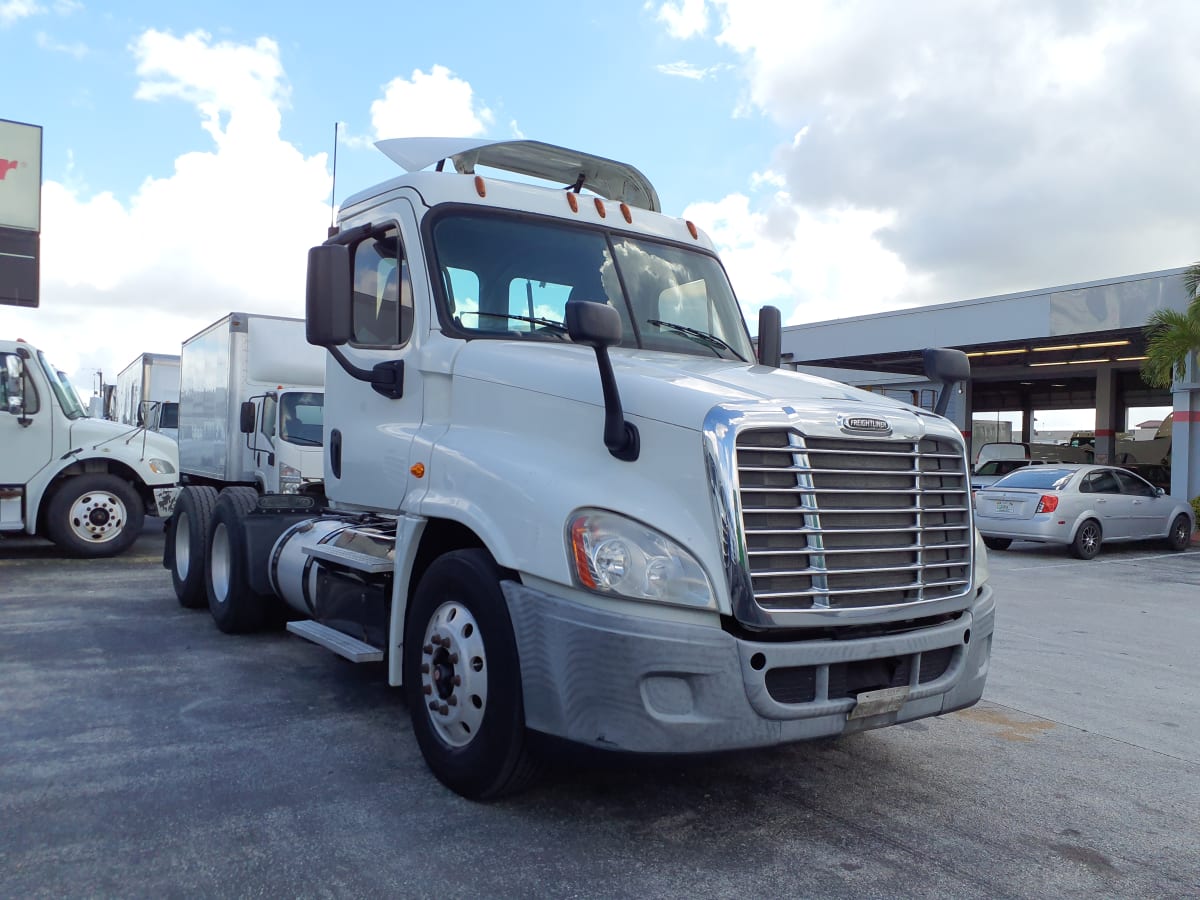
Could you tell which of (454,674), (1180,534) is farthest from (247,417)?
(1180,534)

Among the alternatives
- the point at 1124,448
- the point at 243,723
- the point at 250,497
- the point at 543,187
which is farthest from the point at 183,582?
the point at 1124,448

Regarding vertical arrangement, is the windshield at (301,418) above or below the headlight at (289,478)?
above

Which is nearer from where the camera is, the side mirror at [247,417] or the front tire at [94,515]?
the front tire at [94,515]

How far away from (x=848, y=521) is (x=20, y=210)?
73.8ft

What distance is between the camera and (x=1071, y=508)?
15.2 meters

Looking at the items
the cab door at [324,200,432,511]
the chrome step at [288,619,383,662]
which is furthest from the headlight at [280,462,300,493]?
the cab door at [324,200,432,511]

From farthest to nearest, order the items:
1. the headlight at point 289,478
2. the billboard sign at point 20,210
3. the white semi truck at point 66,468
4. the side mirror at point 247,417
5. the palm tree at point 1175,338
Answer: the billboard sign at point 20,210 → the palm tree at point 1175,338 → the side mirror at point 247,417 → the headlight at point 289,478 → the white semi truck at point 66,468

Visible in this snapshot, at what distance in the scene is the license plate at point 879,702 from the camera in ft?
12.1

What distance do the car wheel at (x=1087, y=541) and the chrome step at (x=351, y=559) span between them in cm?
1276

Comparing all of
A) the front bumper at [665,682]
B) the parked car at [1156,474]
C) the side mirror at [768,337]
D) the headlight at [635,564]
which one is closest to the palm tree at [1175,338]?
the parked car at [1156,474]

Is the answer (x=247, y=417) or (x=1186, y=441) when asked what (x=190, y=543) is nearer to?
(x=247, y=417)

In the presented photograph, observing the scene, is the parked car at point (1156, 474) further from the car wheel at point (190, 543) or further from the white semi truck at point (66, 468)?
the car wheel at point (190, 543)

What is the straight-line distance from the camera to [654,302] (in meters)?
5.16

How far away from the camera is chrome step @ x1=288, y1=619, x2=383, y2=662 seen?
481 centimetres
